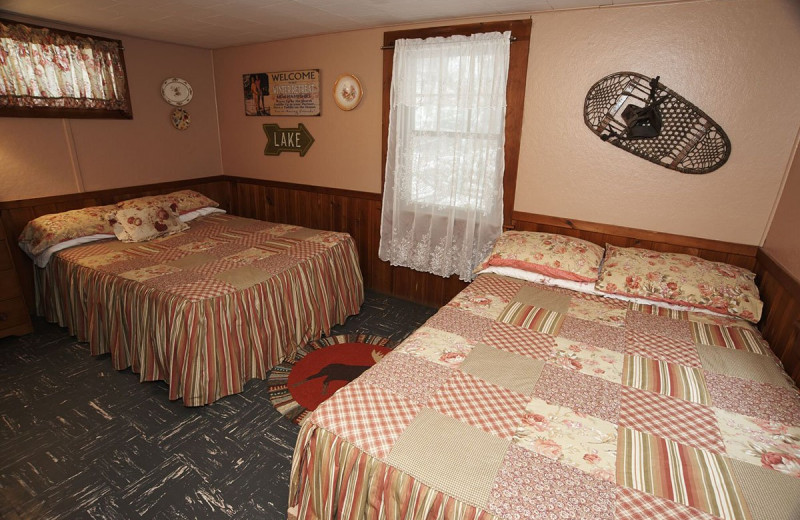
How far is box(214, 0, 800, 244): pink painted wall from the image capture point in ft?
6.73

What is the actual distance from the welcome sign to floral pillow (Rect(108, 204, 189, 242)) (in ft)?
4.48

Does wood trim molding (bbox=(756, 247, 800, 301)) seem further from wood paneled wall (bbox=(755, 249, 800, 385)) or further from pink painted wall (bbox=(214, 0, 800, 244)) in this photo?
pink painted wall (bbox=(214, 0, 800, 244))

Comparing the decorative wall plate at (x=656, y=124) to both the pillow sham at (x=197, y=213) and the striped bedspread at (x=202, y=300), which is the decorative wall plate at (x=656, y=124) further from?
the pillow sham at (x=197, y=213)

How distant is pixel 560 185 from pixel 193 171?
3505 mm

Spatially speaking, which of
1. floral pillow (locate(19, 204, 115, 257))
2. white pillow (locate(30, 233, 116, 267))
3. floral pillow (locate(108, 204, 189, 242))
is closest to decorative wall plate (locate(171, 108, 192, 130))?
floral pillow (locate(108, 204, 189, 242))

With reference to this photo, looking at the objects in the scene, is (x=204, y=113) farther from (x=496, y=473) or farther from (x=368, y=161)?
(x=496, y=473)

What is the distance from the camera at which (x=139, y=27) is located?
118 inches

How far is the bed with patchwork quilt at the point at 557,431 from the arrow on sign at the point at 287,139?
259 centimetres

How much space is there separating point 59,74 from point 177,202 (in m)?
1.17

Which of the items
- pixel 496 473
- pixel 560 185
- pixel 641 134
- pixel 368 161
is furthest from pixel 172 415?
pixel 641 134

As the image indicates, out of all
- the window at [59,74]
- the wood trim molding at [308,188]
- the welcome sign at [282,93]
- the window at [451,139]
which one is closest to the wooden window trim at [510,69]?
the window at [451,139]

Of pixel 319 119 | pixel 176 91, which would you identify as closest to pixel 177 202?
pixel 176 91

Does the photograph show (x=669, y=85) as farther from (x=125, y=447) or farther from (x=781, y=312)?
(x=125, y=447)

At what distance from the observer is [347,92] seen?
330 centimetres
